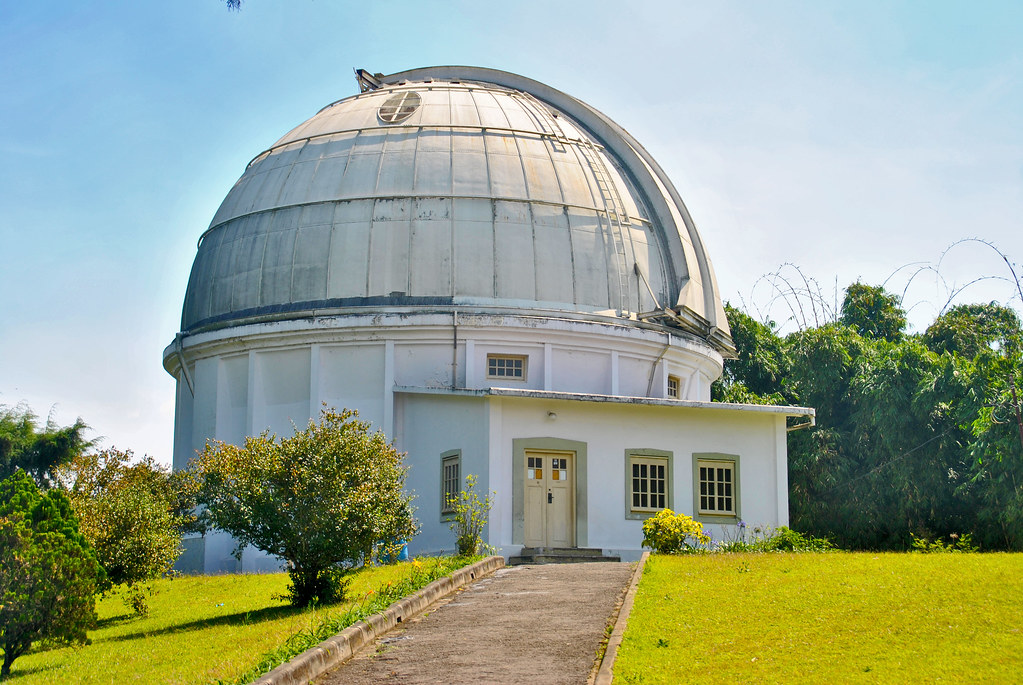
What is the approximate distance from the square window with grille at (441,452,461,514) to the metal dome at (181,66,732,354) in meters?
4.07

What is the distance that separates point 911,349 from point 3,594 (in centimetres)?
2743

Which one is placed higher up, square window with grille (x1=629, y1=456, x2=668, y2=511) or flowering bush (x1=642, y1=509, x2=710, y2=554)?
square window with grille (x1=629, y1=456, x2=668, y2=511)

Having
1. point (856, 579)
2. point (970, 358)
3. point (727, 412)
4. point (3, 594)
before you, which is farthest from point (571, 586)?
point (970, 358)

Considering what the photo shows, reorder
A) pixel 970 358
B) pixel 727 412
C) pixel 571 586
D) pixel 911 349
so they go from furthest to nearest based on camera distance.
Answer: pixel 970 358 → pixel 911 349 → pixel 727 412 → pixel 571 586

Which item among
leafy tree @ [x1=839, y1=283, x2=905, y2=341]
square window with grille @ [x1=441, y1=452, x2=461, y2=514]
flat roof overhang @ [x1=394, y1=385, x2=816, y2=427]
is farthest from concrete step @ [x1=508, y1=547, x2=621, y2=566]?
leafy tree @ [x1=839, y1=283, x2=905, y2=341]

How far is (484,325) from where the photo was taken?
28.3m

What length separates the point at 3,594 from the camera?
1420 centimetres

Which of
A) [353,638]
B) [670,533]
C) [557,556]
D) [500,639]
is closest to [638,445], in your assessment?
[557,556]

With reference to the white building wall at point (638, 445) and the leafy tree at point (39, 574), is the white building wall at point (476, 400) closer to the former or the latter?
the white building wall at point (638, 445)

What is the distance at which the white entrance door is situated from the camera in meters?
25.8

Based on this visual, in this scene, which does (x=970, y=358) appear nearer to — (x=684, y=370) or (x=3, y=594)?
(x=684, y=370)

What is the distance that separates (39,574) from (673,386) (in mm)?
19734

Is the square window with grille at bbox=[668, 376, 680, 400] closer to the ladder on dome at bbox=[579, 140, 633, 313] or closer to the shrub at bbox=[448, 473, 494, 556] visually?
the ladder on dome at bbox=[579, 140, 633, 313]

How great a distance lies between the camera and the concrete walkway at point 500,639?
11.2 meters
